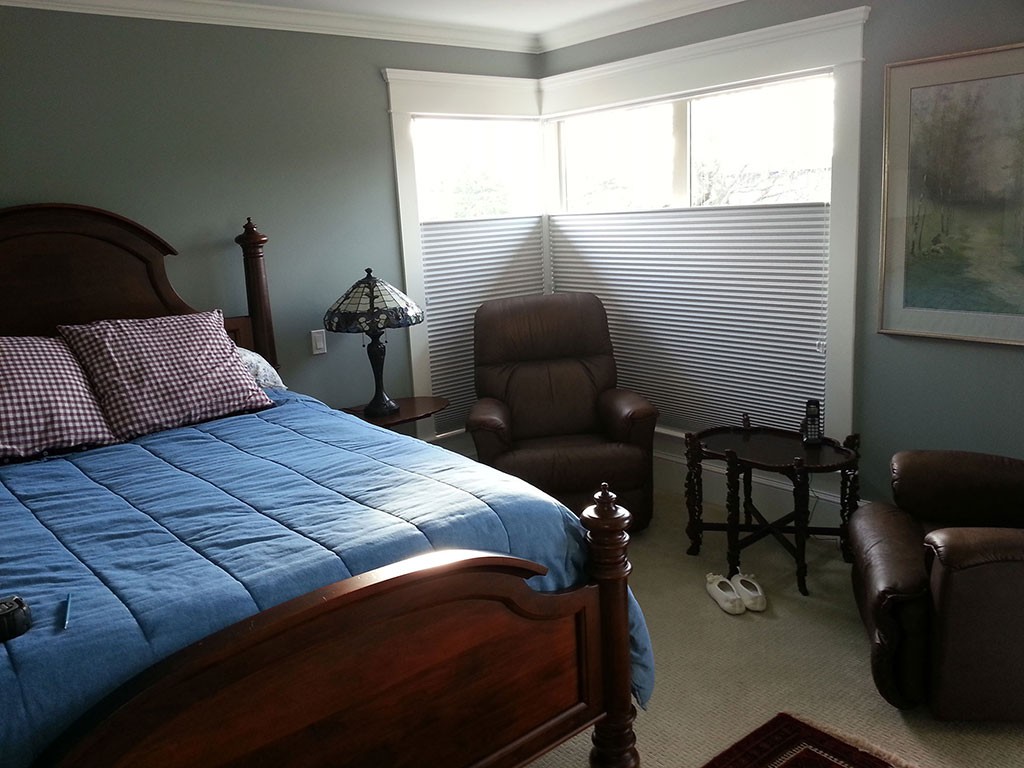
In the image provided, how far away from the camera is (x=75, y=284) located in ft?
10.7

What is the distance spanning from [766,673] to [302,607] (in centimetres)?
168

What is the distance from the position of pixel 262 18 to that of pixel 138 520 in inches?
95.7

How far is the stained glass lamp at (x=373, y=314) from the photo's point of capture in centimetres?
363

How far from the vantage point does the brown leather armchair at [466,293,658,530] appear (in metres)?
3.61

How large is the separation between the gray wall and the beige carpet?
2.43 feet

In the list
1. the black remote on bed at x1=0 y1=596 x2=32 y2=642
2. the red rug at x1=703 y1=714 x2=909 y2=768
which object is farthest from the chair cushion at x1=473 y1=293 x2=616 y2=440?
the black remote on bed at x1=0 y1=596 x2=32 y2=642

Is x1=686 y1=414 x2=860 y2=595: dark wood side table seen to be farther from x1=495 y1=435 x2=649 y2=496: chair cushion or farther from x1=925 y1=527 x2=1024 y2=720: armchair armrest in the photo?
x1=925 y1=527 x2=1024 y2=720: armchair armrest

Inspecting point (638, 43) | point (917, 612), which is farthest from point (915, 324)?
point (638, 43)

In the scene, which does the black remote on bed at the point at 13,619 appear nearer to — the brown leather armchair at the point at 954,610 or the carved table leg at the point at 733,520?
the brown leather armchair at the point at 954,610

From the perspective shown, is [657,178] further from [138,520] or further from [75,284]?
[138,520]

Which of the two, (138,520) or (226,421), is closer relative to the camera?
(138,520)

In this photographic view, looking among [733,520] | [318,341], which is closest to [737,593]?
[733,520]

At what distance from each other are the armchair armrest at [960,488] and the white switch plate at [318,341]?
248 cm

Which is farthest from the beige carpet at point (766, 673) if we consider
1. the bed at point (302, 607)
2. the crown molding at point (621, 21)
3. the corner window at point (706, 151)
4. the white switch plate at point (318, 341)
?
the crown molding at point (621, 21)
